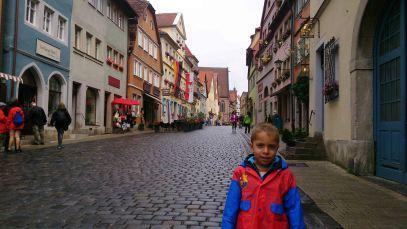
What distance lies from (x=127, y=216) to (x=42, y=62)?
14528 mm

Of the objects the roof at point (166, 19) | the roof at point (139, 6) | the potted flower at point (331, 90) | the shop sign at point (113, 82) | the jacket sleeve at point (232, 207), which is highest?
the roof at point (166, 19)

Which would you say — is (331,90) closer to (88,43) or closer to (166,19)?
(88,43)

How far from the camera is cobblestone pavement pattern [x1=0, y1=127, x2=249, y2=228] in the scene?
4781 millimetres

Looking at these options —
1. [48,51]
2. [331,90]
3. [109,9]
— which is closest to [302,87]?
[331,90]

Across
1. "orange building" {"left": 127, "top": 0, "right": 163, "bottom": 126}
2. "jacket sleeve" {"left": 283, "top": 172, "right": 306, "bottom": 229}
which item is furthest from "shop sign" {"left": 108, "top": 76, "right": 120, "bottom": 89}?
"jacket sleeve" {"left": 283, "top": 172, "right": 306, "bottom": 229}

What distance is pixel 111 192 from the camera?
255 inches

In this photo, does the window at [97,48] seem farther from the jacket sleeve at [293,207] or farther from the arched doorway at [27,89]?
the jacket sleeve at [293,207]

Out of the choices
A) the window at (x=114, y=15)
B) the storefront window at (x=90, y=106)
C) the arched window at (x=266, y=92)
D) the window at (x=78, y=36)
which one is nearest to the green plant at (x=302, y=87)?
the window at (x=78, y=36)

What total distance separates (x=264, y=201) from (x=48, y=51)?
1746cm

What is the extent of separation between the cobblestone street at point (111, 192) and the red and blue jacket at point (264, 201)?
6.51 ft

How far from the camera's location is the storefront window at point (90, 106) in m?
24.0

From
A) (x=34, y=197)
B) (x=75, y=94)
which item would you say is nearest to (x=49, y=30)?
(x=75, y=94)

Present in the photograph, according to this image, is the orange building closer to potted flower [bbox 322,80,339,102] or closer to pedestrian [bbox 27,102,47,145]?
pedestrian [bbox 27,102,47,145]

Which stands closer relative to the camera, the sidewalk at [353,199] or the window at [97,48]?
the sidewalk at [353,199]
